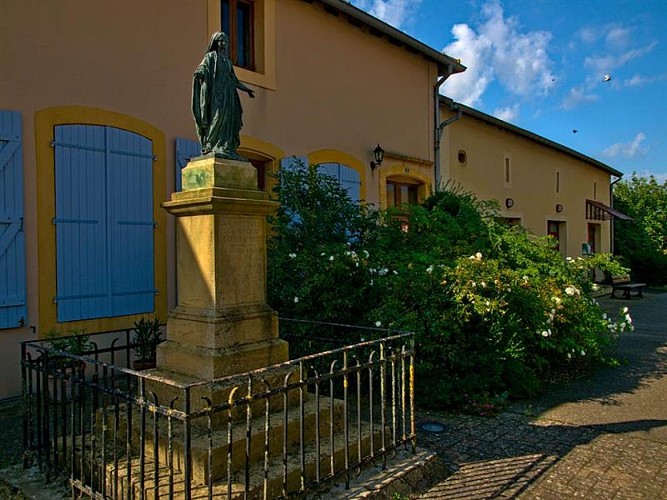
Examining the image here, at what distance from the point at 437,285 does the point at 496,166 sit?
31.9ft

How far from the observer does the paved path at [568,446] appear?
3.45m

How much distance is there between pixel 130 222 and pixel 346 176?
161 inches

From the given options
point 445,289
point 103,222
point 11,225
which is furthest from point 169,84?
point 445,289

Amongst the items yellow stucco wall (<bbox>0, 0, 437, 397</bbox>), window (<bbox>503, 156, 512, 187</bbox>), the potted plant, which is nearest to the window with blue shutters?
yellow stucco wall (<bbox>0, 0, 437, 397</bbox>)

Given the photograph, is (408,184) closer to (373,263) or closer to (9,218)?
(373,263)

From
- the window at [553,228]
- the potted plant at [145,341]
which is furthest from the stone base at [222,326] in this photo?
the window at [553,228]

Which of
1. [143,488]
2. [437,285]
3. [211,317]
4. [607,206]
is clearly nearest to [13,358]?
[211,317]

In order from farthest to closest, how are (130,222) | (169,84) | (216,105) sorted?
(169,84) → (130,222) → (216,105)

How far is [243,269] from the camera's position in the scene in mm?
3645

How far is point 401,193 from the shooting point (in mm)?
10984

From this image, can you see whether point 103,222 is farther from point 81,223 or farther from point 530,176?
point 530,176

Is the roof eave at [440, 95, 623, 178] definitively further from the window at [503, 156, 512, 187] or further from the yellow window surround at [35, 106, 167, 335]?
the yellow window surround at [35, 106, 167, 335]

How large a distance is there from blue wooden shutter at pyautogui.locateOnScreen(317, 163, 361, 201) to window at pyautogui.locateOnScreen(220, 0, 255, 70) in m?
2.01

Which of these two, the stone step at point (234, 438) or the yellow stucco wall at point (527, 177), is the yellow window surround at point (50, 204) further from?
the yellow stucco wall at point (527, 177)
